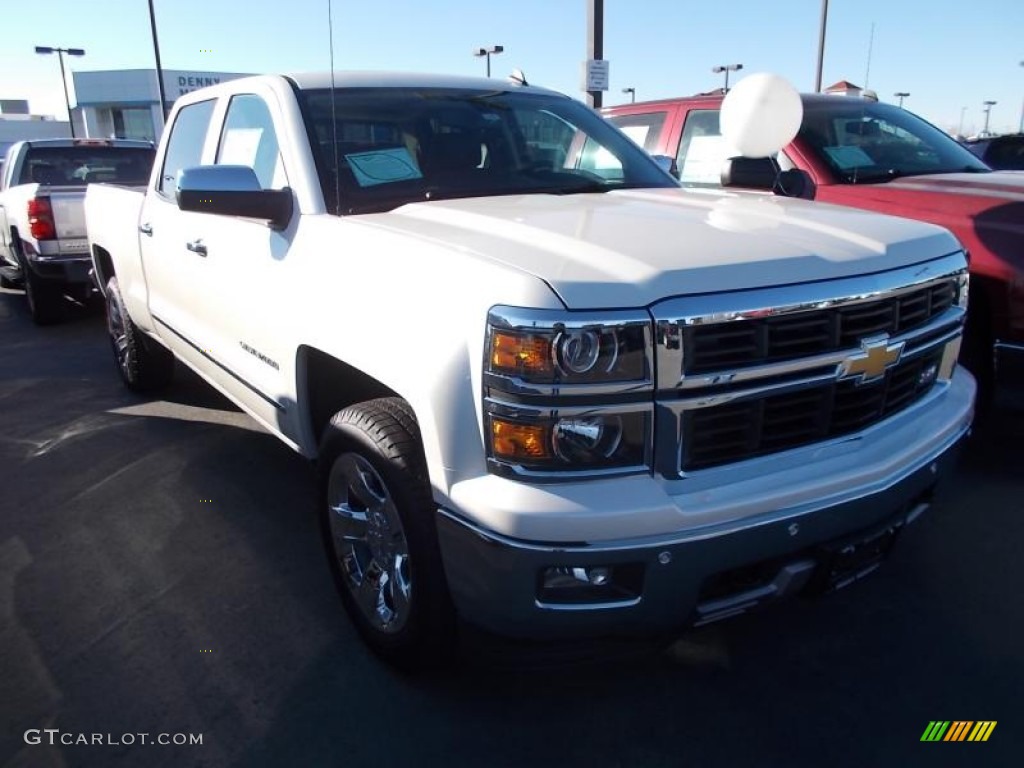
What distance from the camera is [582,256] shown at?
205cm

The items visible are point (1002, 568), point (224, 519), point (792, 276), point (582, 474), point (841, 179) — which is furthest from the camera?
point (841, 179)

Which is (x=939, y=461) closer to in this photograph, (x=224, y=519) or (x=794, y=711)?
(x=794, y=711)

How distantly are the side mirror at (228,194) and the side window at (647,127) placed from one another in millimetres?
3477

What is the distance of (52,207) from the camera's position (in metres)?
7.25

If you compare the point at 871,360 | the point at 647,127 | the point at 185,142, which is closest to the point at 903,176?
the point at 647,127

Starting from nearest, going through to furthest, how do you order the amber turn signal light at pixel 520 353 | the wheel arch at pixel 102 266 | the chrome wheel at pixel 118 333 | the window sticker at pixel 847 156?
the amber turn signal light at pixel 520 353
the window sticker at pixel 847 156
the chrome wheel at pixel 118 333
the wheel arch at pixel 102 266

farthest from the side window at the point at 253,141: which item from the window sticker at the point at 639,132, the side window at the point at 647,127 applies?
the window sticker at the point at 639,132

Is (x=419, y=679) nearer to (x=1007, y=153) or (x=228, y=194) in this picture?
(x=228, y=194)

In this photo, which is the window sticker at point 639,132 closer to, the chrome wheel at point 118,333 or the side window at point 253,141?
the side window at point 253,141

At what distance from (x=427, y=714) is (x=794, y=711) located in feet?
3.55

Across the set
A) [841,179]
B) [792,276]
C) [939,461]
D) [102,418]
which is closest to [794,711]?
[939,461]

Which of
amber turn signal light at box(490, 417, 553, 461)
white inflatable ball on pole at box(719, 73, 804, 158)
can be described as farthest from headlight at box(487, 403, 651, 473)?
white inflatable ball on pole at box(719, 73, 804, 158)

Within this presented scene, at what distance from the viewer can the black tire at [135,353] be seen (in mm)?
5168

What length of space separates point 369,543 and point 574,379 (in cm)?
108
